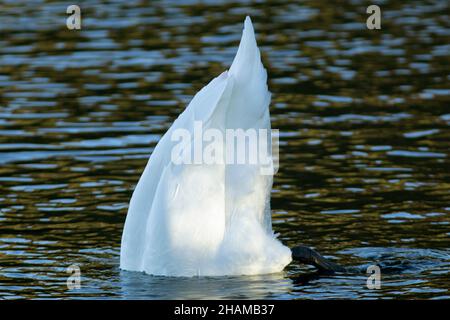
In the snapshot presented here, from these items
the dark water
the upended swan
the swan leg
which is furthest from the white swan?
the swan leg

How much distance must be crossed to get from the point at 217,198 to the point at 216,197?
0.01m

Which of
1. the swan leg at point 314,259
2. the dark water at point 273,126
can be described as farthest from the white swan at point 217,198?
the swan leg at point 314,259

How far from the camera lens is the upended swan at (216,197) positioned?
861cm

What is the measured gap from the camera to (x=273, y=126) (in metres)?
13.6

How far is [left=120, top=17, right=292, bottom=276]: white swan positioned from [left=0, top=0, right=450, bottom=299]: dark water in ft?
0.52

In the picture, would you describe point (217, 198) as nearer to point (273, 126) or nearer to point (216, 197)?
point (216, 197)

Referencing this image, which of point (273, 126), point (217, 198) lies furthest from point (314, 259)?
point (273, 126)

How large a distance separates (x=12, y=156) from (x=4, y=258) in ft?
10.5

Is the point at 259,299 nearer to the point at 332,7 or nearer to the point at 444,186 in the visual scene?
the point at 444,186

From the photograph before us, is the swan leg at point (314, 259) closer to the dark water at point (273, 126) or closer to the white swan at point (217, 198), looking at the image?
the dark water at point (273, 126)

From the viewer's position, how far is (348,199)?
11.3 metres

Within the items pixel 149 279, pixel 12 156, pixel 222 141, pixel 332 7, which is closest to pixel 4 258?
pixel 149 279

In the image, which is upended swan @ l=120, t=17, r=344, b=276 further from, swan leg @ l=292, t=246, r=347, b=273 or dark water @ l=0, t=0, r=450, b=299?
swan leg @ l=292, t=246, r=347, b=273

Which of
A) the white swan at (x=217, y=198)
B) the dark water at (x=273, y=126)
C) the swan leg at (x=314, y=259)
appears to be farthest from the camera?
the dark water at (x=273, y=126)
